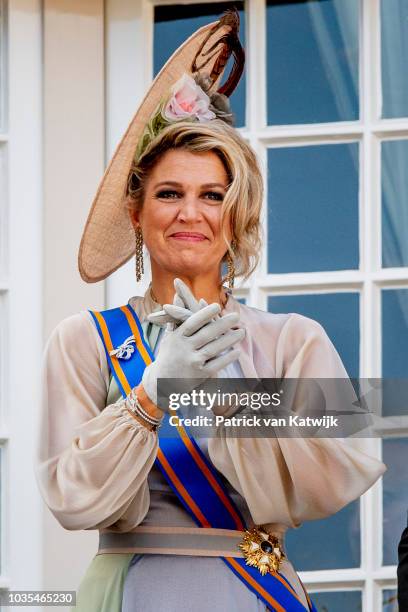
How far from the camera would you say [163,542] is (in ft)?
9.83

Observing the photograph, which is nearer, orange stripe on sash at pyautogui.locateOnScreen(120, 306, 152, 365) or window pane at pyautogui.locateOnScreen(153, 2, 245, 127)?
orange stripe on sash at pyautogui.locateOnScreen(120, 306, 152, 365)

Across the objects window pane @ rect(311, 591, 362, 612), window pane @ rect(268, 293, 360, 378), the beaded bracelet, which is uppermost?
window pane @ rect(268, 293, 360, 378)

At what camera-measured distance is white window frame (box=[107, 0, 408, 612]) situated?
11.7ft

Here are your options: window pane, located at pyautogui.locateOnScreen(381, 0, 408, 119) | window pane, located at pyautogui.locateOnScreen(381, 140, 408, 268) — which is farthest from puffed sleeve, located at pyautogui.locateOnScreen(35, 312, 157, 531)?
window pane, located at pyautogui.locateOnScreen(381, 0, 408, 119)

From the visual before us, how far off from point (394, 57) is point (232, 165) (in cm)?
81

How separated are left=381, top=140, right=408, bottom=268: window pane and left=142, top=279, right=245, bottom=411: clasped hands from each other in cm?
90

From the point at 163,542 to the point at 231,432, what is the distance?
0.79 ft

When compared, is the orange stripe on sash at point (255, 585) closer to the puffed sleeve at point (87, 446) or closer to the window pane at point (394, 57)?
the puffed sleeve at point (87, 446)

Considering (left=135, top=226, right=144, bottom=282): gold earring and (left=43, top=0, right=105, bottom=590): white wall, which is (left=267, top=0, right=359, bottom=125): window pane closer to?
(left=43, top=0, right=105, bottom=590): white wall

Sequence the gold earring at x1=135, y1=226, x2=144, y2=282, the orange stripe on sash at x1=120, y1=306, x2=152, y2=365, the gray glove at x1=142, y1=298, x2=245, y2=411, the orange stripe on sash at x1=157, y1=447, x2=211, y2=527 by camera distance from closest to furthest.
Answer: the gray glove at x1=142, y1=298, x2=245, y2=411
the orange stripe on sash at x1=157, y1=447, x2=211, y2=527
the orange stripe on sash at x1=120, y1=306, x2=152, y2=365
the gold earring at x1=135, y1=226, x2=144, y2=282

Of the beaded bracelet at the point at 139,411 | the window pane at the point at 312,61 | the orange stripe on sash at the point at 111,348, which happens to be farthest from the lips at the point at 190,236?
the window pane at the point at 312,61

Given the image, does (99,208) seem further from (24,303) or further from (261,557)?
(261,557)

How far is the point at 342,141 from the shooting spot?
3766 millimetres

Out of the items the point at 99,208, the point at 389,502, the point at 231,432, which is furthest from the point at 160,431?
the point at 389,502
